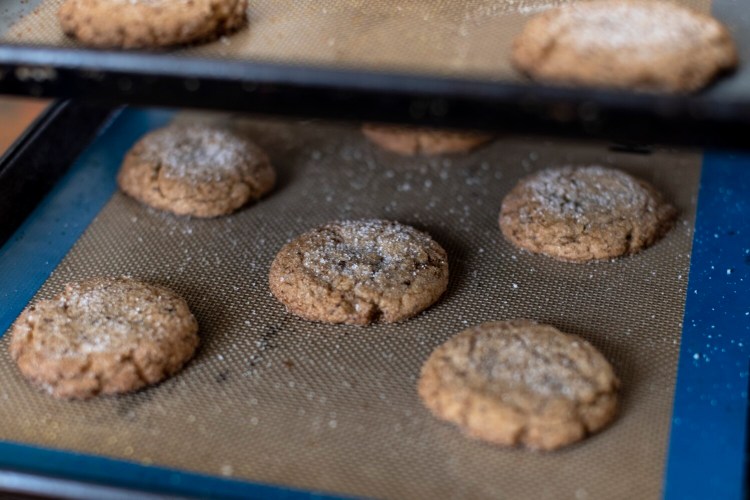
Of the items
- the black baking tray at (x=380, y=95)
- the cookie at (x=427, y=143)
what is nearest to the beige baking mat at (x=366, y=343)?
the cookie at (x=427, y=143)

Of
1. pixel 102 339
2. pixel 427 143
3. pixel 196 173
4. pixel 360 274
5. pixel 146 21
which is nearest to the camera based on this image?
Answer: pixel 146 21

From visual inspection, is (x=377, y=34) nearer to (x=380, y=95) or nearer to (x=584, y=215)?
(x=380, y=95)

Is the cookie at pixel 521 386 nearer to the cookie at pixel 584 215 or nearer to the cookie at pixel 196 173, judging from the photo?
the cookie at pixel 584 215

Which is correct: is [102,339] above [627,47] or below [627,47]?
below

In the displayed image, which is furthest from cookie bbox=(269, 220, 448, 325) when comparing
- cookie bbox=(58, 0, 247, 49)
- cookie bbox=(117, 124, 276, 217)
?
cookie bbox=(58, 0, 247, 49)

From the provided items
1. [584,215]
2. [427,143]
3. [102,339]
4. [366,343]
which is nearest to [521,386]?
[366,343]

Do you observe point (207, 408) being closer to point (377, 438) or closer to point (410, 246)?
point (377, 438)
